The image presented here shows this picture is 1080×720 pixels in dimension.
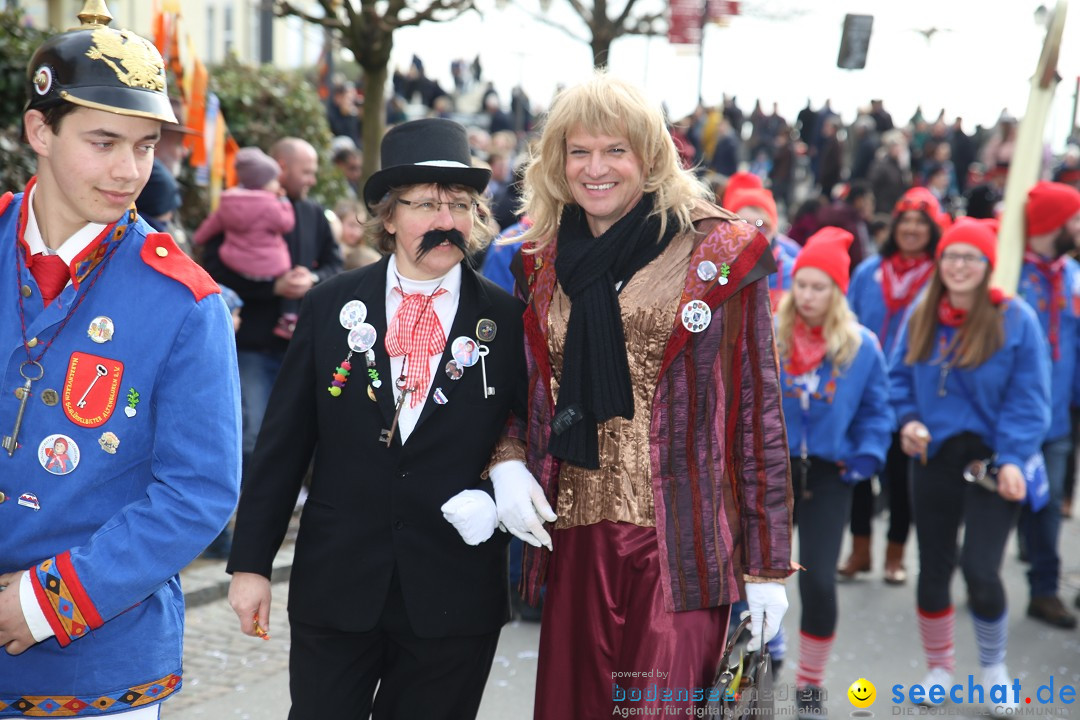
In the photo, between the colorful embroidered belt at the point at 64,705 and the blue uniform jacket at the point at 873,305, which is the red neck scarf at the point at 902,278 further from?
the colorful embroidered belt at the point at 64,705

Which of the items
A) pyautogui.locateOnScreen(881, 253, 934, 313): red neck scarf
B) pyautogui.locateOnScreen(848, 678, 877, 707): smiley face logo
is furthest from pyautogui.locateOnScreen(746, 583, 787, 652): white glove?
pyautogui.locateOnScreen(881, 253, 934, 313): red neck scarf

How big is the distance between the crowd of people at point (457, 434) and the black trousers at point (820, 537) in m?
0.01

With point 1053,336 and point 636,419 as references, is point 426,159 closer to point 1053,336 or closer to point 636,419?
point 636,419

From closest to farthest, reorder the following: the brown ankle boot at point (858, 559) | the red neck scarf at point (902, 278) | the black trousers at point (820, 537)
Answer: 1. the black trousers at point (820, 537)
2. the brown ankle boot at point (858, 559)
3. the red neck scarf at point (902, 278)

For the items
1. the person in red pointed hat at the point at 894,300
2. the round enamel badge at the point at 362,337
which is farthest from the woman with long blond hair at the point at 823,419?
the round enamel badge at the point at 362,337

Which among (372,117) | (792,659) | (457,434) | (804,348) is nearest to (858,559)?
(792,659)

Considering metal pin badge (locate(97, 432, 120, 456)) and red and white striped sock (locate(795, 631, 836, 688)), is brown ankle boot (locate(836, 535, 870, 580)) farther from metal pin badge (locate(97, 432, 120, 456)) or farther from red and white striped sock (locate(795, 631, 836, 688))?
metal pin badge (locate(97, 432, 120, 456))

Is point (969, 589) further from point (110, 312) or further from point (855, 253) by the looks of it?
point (855, 253)

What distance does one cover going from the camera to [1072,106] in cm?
2200

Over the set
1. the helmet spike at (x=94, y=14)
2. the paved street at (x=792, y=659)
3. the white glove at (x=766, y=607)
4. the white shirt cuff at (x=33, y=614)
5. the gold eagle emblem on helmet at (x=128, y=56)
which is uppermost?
the helmet spike at (x=94, y=14)

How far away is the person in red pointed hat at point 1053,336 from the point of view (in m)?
6.32

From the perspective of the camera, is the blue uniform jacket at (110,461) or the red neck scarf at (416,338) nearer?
the blue uniform jacket at (110,461)

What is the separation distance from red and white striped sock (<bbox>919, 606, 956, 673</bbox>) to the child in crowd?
3.65 metres

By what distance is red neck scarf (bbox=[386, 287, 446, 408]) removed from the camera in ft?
9.89
